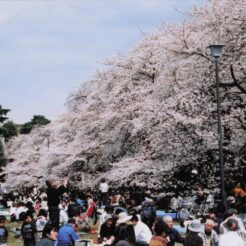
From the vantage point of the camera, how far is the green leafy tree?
9162cm

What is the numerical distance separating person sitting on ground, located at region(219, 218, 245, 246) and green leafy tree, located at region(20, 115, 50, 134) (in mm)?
82680

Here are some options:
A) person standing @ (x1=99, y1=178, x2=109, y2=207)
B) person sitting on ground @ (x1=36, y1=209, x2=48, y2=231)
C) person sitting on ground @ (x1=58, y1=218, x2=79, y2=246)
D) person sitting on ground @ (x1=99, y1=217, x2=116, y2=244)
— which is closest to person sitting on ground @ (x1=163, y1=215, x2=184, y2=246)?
person sitting on ground @ (x1=99, y1=217, x2=116, y2=244)

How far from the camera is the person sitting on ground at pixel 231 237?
8266 mm

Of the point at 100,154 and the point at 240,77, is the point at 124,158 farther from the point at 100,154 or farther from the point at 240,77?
the point at 240,77

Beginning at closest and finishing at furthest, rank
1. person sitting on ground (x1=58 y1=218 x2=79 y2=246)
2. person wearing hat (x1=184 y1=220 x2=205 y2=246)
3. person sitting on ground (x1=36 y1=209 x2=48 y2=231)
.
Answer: person wearing hat (x1=184 y1=220 x2=205 y2=246) → person sitting on ground (x1=58 y1=218 x2=79 y2=246) → person sitting on ground (x1=36 y1=209 x2=48 y2=231)

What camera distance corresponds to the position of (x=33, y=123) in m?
94.1

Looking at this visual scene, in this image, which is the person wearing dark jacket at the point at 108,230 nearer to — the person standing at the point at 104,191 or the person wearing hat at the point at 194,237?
the person wearing hat at the point at 194,237

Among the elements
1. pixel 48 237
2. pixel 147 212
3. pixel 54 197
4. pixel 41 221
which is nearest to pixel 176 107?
pixel 147 212

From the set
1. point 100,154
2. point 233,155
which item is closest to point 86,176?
point 100,154

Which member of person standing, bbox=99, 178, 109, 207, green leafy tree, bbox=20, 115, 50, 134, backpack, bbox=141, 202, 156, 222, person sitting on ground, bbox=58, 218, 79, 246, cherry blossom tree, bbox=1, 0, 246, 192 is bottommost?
person sitting on ground, bbox=58, 218, 79, 246

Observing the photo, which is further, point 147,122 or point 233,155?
point 147,122

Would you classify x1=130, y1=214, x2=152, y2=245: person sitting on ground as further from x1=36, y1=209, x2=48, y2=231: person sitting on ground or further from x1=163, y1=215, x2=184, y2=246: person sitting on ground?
x1=36, y1=209, x2=48, y2=231: person sitting on ground

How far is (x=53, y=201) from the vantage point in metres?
13.6

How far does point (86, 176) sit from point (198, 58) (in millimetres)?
17235
